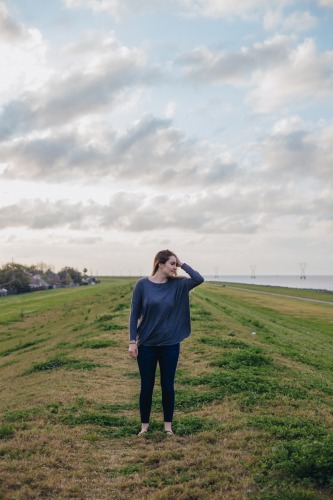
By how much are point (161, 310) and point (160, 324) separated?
212mm

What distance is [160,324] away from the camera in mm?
7734

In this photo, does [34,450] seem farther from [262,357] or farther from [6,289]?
[6,289]

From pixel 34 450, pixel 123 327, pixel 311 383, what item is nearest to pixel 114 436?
pixel 34 450

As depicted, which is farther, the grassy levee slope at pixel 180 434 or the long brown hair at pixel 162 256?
the long brown hair at pixel 162 256

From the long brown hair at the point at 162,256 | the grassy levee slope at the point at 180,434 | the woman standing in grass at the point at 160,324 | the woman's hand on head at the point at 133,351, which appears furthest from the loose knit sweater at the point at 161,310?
the grassy levee slope at the point at 180,434

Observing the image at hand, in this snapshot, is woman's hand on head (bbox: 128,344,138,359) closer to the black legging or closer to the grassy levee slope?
the black legging

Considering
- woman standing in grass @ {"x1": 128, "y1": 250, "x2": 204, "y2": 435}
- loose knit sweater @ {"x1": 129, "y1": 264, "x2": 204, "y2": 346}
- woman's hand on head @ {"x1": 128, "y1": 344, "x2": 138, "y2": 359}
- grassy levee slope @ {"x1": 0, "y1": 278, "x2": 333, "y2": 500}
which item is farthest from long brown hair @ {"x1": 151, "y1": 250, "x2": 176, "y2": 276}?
grassy levee slope @ {"x1": 0, "y1": 278, "x2": 333, "y2": 500}

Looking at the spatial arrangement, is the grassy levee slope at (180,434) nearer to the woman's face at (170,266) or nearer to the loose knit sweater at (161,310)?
the loose knit sweater at (161,310)

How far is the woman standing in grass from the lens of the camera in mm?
7727

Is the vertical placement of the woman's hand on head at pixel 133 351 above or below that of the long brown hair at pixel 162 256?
below

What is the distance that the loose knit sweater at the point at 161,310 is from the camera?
7.73 m

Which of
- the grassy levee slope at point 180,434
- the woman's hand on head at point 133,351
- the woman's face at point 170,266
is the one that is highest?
the woman's face at point 170,266

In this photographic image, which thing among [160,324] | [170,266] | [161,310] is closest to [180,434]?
[160,324]

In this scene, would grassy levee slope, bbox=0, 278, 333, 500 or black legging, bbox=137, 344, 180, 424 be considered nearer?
grassy levee slope, bbox=0, 278, 333, 500
